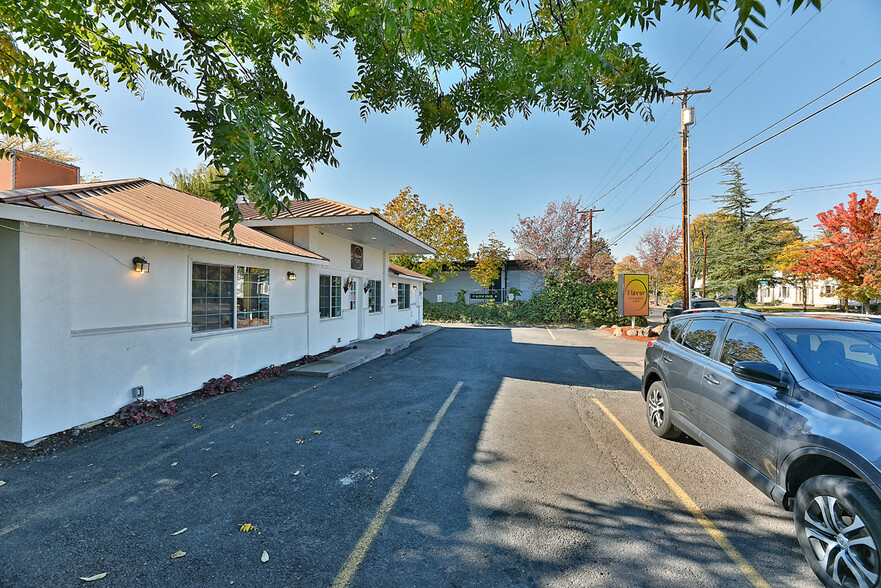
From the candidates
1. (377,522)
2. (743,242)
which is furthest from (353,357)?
(743,242)

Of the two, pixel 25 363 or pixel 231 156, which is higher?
pixel 231 156

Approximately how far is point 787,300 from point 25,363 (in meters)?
64.5

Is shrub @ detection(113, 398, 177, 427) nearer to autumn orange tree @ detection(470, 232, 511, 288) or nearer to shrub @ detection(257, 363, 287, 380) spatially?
shrub @ detection(257, 363, 287, 380)

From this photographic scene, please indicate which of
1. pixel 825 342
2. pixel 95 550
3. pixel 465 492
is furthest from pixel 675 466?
pixel 95 550

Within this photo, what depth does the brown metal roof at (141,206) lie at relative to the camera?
4.62m

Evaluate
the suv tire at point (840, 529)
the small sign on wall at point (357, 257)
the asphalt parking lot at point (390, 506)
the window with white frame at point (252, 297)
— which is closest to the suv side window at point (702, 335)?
the asphalt parking lot at point (390, 506)

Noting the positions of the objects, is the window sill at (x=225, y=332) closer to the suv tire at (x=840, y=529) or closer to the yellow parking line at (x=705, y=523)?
the yellow parking line at (x=705, y=523)

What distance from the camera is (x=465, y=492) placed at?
333 cm

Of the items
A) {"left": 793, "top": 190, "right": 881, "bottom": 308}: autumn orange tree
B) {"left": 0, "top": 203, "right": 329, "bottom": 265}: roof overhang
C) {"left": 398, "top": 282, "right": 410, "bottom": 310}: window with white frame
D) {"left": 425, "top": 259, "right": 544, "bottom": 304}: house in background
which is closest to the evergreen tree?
{"left": 793, "top": 190, "right": 881, "bottom": 308}: autumn orange tree

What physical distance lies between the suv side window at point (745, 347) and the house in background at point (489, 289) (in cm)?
2445

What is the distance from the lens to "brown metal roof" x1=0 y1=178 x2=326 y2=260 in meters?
4.62

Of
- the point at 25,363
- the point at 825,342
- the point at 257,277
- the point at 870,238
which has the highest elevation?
the point at 870,238

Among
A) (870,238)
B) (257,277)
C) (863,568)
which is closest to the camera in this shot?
(863,568)

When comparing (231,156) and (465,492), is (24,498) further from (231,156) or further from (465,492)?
(465,492)
